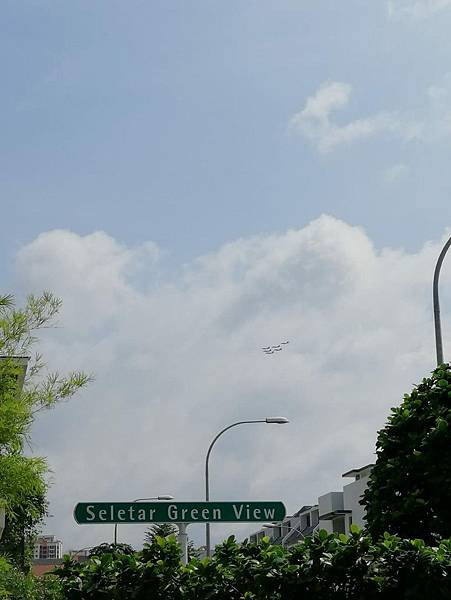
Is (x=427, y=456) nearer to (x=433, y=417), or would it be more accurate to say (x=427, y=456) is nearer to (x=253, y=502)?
(x=433, y=417)

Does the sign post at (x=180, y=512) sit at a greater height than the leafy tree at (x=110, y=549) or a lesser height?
greater

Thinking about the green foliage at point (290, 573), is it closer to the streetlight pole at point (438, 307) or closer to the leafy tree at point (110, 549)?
the leafy tree at point (110, 549)

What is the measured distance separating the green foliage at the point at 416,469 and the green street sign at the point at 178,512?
100 inches

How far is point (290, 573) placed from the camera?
8.66 metres

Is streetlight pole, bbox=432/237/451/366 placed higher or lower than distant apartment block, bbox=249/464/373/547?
lower

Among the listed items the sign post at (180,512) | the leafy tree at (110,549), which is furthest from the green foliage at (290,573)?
the sign post at (180,512)

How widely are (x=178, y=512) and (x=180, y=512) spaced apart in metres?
0.03

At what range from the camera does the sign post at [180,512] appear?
12.5 m

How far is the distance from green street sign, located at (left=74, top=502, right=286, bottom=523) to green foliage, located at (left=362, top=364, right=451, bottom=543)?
8.36 ft

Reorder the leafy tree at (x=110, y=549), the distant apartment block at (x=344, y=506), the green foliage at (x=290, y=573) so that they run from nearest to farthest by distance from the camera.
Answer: the green foliage at (x=290, y=573), the leafy tree at (x=110, y=549), the distant apartment block at (x=344, y=506)


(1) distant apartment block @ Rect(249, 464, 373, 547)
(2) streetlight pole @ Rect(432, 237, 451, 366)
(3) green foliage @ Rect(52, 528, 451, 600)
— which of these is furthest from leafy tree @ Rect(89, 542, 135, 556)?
(1) distant apartment block @ Rect(249, 464, 373, 547)

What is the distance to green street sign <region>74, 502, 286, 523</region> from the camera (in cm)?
1245

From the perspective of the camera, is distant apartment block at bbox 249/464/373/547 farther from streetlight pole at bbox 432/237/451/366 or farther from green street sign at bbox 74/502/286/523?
green street sign at bbox 74/502/286/523

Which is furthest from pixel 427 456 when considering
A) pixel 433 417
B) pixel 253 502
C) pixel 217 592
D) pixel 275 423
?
pixel 275 423
